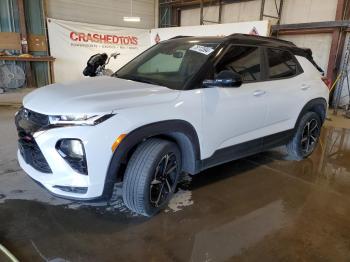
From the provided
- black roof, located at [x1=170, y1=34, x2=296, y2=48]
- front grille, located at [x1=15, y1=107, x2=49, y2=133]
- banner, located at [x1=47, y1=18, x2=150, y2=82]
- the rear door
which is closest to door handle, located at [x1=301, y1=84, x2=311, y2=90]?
the rear door

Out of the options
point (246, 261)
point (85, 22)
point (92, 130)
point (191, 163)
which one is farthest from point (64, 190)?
point (85, 22)

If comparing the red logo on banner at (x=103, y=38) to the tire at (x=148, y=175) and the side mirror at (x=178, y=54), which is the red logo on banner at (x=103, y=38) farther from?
the tire at (x=148, y=175)

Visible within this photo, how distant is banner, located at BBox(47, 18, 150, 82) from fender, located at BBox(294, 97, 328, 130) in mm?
7898

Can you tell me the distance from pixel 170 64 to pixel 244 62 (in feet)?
2.43

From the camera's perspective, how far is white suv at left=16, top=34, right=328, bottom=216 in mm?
1989

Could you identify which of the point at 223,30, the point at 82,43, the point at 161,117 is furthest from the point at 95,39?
the point at 161,117

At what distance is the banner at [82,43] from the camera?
10398 millimetres

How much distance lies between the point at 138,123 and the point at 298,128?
8.08ft

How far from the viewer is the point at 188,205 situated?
269 centimetres

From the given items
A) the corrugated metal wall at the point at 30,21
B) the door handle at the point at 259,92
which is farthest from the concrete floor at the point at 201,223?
the corrugated metal wall at the point at 30,21

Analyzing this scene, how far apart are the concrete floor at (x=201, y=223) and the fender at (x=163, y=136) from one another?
38 centimetres

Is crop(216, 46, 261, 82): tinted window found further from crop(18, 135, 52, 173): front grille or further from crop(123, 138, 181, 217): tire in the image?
crop(18, 135, 52, 173): front grille

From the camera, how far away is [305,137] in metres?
3.92

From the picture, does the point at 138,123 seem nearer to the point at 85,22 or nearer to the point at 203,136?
the point at 203,136
